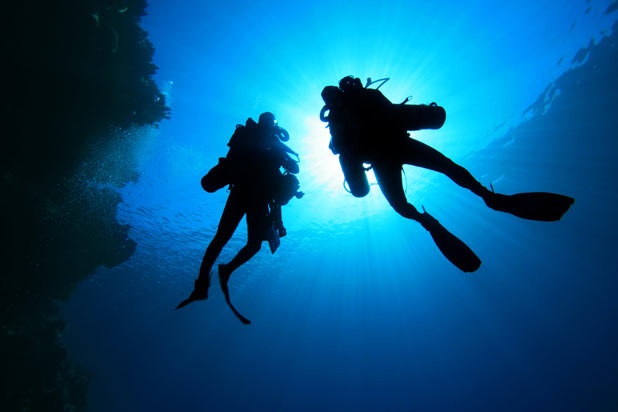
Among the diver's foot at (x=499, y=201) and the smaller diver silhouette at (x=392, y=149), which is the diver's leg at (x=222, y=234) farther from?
the diver's foot at (x=499, y=201)

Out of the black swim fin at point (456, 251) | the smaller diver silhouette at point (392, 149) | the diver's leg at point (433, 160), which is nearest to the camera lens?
the black swim fin at point (456, 251)

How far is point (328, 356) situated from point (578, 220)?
5128 centimetres

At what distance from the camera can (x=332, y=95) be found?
308 centimetres

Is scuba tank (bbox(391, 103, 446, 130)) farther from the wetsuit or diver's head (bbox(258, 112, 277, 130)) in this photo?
diver's head (bbox(258, 112, 277, 130))

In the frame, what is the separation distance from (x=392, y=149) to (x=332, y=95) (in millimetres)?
1075

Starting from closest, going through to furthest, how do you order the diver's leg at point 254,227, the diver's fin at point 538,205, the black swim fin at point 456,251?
1. the diver's fin at point 538,205
2. the black swim fin at point 456,251
3. the diver's leg at point 254,227

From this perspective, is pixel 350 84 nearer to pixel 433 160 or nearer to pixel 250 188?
pixel 433 160

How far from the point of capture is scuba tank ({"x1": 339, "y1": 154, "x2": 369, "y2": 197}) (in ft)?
9.57

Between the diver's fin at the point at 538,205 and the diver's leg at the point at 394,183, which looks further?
the diver's leg at the point at 394,183

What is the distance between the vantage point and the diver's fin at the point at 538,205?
2.04 metres

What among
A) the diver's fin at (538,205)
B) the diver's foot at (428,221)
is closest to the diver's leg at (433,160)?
the diver's fin at (538,205)

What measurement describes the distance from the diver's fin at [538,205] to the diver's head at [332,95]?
205cm

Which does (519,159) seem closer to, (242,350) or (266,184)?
(266,184)

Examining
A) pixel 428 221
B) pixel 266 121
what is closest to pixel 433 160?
pixel 428 221
